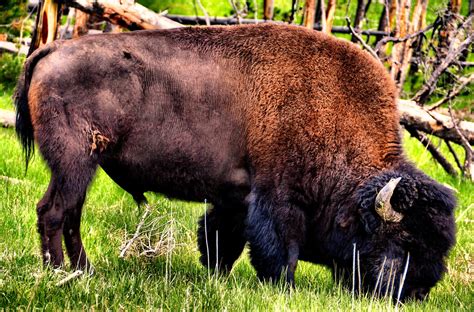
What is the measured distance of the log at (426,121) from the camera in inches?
303

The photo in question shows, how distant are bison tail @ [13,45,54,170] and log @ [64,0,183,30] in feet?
6.26

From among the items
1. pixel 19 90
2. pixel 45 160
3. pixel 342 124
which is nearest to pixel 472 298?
pixel 342 124

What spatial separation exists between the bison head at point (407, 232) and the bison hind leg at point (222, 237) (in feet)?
3.16

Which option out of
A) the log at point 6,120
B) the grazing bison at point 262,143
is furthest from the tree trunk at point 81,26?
the grazing bison at point 262,143

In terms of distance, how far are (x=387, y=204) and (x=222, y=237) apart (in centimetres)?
130

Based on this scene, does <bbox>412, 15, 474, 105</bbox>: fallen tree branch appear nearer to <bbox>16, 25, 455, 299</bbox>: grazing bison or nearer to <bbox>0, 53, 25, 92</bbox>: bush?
<bbox>16, 25, 455, 299</bbox>: grazing bison

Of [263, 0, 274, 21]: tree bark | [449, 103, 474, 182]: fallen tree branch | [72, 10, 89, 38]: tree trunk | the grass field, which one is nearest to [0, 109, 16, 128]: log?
the grass field

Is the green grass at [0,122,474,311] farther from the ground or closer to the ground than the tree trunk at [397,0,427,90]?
closer to the ground

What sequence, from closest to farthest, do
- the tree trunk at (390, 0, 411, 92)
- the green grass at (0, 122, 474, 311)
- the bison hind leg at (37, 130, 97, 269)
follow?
1. the green grass at (0, 122, 474, 311)
2. the bison hind leg at (37, 130, 97, 269)
3. the tree trunk at (390, 0, 411, 92)

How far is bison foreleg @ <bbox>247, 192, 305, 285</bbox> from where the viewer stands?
16.9ft

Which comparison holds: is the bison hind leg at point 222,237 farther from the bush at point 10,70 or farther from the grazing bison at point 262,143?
the bush at point 10,70

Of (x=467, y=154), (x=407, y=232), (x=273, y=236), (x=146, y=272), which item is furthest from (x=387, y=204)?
(x=467, y=154)

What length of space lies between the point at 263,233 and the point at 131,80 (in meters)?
1.30

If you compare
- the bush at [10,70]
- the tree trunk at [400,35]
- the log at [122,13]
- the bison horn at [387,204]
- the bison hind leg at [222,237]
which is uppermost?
the log at [122,13]
